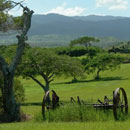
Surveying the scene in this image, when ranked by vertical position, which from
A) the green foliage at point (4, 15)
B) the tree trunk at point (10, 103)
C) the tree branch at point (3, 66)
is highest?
the green foliage at point (4, 15)

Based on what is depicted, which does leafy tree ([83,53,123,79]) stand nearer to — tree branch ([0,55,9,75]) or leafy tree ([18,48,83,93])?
leafy tree ([18,48,83,93])

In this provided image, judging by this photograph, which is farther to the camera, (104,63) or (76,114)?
(104,63)

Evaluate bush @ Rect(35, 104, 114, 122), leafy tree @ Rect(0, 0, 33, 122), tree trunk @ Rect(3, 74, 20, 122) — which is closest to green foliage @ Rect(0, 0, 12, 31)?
leafy tree @ Rect(0, 0, 33, 122)

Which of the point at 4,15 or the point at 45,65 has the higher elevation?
the point at 4,15

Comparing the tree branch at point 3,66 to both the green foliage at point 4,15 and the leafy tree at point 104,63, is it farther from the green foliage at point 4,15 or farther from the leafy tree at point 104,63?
the leafy tree at point 104,63

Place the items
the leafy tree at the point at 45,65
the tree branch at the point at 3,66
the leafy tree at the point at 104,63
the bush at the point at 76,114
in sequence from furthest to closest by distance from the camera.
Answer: the leafy tree at the point at 104,63
the leafy tree at the point at 45,65
the tree branch at the point at 3,66
the bush at the point at 76,114

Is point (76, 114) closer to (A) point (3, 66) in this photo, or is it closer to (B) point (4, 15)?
(A) point (3, 66)

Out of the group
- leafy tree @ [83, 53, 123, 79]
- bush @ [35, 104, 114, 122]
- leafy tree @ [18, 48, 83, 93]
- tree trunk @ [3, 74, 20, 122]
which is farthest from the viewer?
leafy tree @ [83, 53, 123, 79]

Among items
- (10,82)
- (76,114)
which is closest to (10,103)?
(10,82)

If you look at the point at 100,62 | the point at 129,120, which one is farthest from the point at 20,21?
the point at 100,62

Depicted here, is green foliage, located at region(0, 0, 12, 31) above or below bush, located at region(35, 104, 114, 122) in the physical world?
above

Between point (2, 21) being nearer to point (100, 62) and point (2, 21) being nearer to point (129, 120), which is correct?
point (129, 120)

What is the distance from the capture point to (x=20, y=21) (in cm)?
2622

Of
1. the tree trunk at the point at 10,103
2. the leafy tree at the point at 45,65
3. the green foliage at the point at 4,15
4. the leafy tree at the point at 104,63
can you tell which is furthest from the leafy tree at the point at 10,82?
the leafy tree at the point at 104,63
